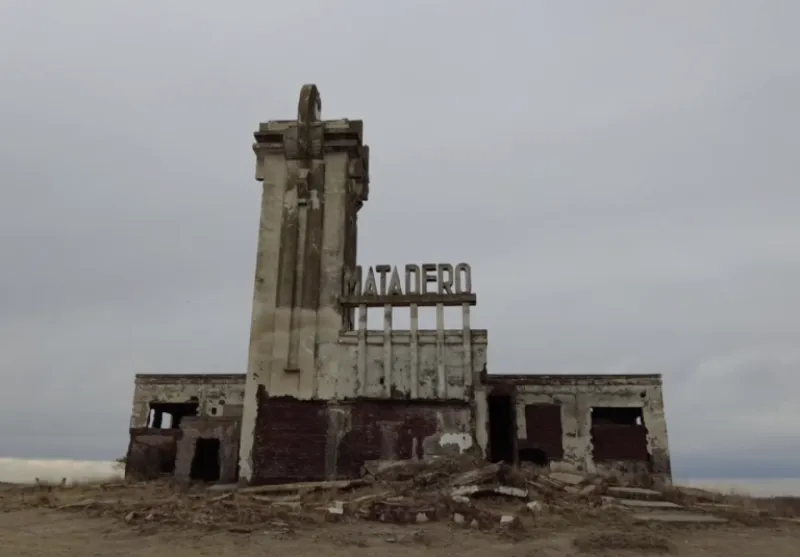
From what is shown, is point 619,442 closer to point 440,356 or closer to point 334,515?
point 440,356

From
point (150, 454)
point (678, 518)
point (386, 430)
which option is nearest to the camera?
point (678, 518)

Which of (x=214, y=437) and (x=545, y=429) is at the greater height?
(x=545, y=429)

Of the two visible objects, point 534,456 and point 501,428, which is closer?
point 501,428

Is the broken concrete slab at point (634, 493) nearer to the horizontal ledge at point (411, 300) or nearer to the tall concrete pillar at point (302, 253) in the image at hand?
the horizontal ledge at point (411, 300)

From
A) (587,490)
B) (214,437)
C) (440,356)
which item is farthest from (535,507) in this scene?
(214,437)

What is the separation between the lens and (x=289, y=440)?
20188mm

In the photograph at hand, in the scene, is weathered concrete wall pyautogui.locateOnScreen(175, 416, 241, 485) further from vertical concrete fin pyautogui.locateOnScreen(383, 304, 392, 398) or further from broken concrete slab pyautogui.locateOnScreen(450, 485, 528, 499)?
broken concrete slab pyautogui.locateOnScreen(450, 485, 528, 499)

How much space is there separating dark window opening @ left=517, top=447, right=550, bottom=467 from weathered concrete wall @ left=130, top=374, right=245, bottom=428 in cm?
1532

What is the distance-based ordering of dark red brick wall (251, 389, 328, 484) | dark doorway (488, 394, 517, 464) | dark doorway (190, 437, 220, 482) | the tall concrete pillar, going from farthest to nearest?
1. dark doorway (488, 394, 517, 464)
2. dark doorway (190, 437, 220, 482)
3. the tall concrete pillar
4. dark red brick wall (251, 389, 328, 484)

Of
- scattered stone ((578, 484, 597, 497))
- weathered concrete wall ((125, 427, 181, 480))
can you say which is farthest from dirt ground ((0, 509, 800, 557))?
weathered concrete wall ((125, 427, 181, 480))

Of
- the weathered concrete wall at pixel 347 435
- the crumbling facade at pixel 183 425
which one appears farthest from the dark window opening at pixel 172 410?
the weathered concrete wall at pixel 347 435

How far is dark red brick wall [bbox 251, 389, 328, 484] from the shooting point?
19.8m

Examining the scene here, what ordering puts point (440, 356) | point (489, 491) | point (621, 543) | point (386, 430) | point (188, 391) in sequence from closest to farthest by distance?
point (621, 543) < point (489, 491) < point (386, 430) < point (440, 356) < point (188, 391)

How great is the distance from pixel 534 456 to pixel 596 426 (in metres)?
3.19
